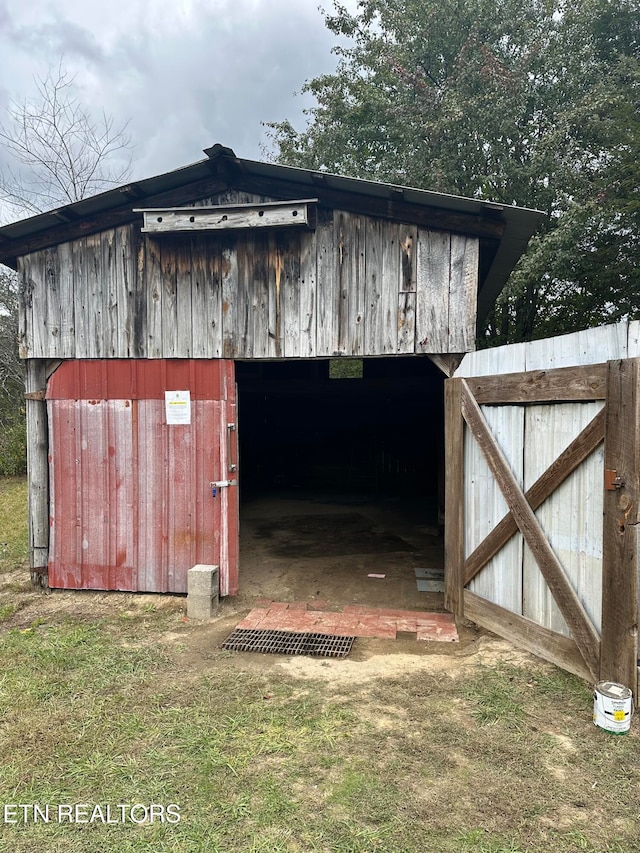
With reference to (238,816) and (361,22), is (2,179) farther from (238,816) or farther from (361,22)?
(238,816)

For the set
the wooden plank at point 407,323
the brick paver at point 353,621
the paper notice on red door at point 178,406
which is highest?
the wooden plank at point 407,323

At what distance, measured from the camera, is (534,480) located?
3.60 m

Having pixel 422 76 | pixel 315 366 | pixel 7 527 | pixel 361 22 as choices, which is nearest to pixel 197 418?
pixel 7 527

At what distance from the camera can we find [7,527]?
8.38m

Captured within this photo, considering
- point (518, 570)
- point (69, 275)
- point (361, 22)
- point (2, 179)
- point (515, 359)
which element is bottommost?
point (518, 570)

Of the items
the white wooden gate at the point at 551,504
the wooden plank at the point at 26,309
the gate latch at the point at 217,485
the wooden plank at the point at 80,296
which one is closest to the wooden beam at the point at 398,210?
the white wooden gate at the point at 551,504

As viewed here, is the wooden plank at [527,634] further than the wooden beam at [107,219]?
No

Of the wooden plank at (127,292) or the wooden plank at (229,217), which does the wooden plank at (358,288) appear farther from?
the wooden plank at (127,292)

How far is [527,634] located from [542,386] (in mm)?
1780

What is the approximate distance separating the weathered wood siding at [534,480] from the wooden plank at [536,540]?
5 cm

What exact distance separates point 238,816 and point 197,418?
3.31 meters

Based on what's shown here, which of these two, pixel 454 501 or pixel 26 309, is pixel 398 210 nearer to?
pixel 454 501

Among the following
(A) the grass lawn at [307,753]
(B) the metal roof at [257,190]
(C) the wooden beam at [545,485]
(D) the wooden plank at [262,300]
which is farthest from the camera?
(D) the wooden plank at [262,300]

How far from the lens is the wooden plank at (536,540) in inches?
123
